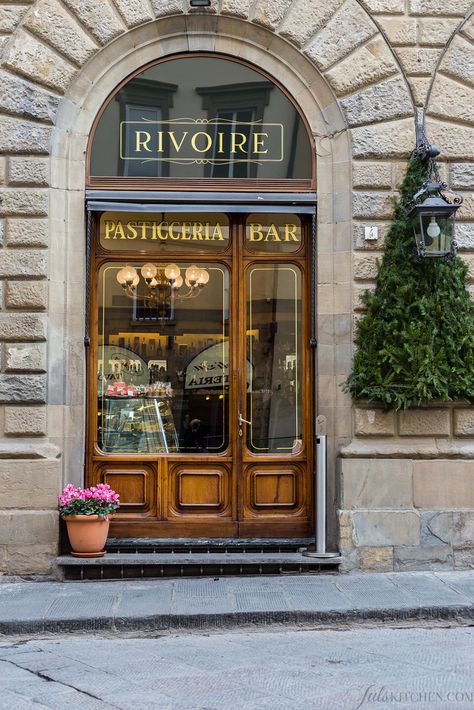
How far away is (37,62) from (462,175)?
14.7 feet

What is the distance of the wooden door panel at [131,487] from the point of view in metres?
9.84

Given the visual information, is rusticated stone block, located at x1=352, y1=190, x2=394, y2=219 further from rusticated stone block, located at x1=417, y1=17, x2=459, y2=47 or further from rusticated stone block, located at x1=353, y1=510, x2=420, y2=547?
rusticated stone block, located at x1=353, y1=510, x2=420, y2=547

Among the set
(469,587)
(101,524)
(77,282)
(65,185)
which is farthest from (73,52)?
(469,587)

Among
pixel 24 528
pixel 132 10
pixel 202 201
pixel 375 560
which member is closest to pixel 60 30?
pixel 132 10

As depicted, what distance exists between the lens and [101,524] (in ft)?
30.1

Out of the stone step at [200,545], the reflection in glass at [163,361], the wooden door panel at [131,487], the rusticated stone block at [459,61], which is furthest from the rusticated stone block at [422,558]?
the rusticated stone block at [459,61]

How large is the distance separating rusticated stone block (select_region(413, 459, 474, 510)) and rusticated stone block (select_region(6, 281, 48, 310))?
4089mm

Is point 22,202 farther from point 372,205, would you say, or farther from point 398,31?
point 398,31

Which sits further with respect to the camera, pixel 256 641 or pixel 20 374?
pixel 20 374

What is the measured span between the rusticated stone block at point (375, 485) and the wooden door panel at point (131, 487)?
199cm

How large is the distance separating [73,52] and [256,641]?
19.8 feet

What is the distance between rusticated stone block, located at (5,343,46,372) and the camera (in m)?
9.35

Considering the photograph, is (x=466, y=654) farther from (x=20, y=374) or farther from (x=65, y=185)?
(x=65, y=185)

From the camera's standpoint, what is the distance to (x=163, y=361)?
10062 mm
